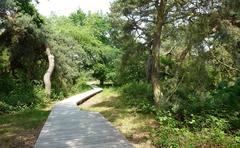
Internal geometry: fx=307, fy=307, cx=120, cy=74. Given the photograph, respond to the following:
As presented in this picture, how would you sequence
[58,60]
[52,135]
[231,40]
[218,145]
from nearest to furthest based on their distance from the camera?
1. [218,145]
2. [52,135]
3. [231,40]
4. [58,60]

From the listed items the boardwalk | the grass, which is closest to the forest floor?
the boardwalk

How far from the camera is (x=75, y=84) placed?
2880 centimetres

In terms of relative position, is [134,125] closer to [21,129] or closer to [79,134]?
[79,134]

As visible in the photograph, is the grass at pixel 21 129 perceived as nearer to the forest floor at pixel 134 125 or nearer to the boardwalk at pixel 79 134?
the boardwalk at pixel 79 134

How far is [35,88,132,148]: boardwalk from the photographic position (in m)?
7.60

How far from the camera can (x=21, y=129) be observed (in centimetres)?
987

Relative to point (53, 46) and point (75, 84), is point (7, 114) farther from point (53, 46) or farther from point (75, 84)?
point (75, 84)

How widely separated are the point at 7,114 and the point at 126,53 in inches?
362

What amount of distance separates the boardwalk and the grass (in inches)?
11.5

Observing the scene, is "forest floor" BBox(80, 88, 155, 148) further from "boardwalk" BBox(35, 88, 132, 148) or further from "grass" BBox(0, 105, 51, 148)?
"grass" BBox(0, 105, 51, 148)

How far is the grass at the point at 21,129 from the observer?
8.16m

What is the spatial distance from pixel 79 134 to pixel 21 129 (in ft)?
7.66

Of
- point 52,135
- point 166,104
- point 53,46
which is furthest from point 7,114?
point 53,46

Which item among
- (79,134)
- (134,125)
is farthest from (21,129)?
(134,125)
